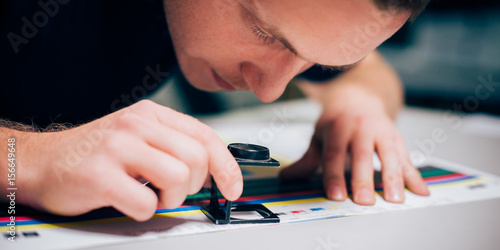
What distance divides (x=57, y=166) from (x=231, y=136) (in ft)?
1.88

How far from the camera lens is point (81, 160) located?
1.51 ft

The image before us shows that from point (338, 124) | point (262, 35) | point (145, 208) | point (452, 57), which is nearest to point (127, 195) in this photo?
point (145, 208)

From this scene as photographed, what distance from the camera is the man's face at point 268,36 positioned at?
480 mm

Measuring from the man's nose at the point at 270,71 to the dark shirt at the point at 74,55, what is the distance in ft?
0.95

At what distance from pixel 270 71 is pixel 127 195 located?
307 millimetres

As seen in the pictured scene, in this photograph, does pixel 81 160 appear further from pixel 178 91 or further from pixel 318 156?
pixel 178 91

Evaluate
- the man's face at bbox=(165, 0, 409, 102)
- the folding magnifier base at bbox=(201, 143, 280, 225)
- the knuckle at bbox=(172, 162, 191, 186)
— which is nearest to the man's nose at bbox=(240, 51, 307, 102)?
the man's face at bbox=(165, 0, 409, 102)

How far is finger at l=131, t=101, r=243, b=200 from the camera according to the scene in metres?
0.48

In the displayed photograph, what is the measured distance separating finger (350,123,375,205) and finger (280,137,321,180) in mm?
76

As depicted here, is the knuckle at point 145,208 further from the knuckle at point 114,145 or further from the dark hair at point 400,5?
the dark hair at point 400,5

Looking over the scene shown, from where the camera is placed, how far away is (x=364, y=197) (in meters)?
0.64

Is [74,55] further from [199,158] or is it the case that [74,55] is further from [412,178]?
[412,178]

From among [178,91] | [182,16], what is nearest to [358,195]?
[182,16]

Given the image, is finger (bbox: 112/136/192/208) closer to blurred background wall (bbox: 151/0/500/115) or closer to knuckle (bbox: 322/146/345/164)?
knuckle (bbox: 322/146/345/164)
